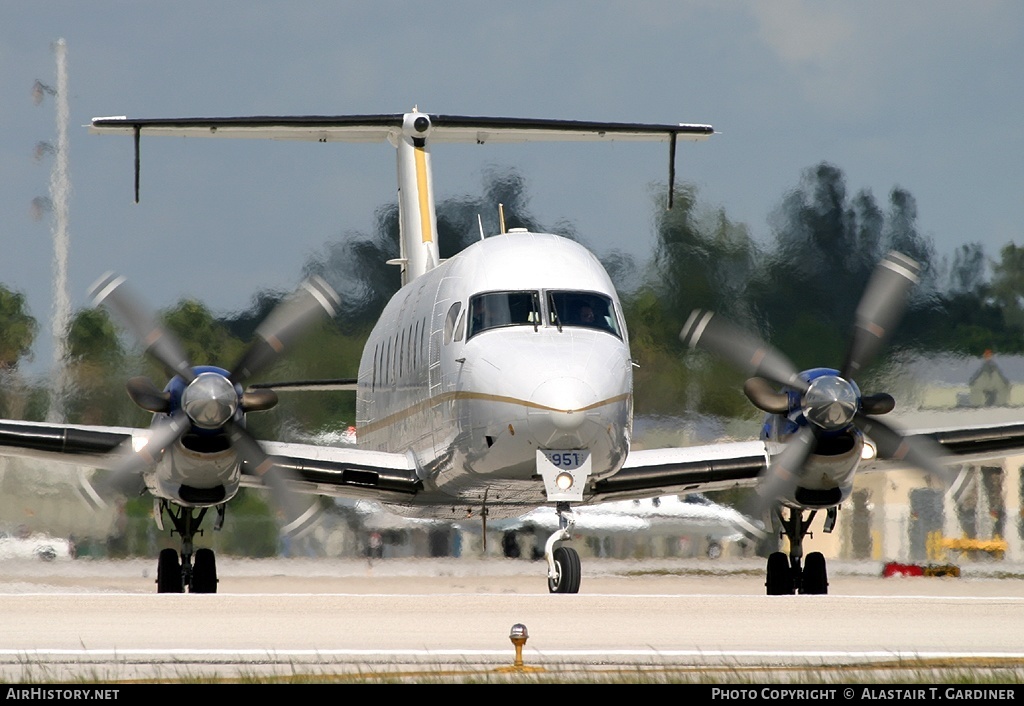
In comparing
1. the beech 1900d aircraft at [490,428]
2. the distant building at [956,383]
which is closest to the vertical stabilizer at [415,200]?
the beech 1900d aircraft at [490,428]

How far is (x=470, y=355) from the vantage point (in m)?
14.9

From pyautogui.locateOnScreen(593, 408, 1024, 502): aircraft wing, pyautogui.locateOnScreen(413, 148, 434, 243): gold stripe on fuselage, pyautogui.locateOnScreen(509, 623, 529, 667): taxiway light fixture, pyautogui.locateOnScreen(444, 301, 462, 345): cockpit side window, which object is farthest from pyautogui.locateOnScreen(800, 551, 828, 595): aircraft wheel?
pyautogui.locateOnScreen(509, 623, 529, 667): taxiway light fixture

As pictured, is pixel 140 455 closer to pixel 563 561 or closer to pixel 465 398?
pixel 465 398

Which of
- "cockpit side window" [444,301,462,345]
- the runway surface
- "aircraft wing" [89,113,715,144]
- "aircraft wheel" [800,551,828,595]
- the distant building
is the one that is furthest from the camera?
the distant building

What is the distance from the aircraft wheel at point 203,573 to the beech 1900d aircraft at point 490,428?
0.01 meters

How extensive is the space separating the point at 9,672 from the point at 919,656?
4911 mm

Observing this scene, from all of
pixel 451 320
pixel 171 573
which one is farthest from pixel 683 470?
pixel 171 573

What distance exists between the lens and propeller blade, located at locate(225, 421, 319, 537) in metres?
15.3

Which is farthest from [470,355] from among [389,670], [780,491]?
[389,670]

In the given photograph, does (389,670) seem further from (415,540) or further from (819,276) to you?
(819,276)

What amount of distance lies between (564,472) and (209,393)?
3.45 m

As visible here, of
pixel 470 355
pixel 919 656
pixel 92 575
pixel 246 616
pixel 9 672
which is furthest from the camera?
pixel 92 575

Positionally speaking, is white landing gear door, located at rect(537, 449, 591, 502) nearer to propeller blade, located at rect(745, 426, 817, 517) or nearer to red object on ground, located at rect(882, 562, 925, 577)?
propeller blade, located at rect(745, 426, 817, 517)

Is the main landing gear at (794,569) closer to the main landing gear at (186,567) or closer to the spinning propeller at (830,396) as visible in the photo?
the spinning propeller at (830,396)
